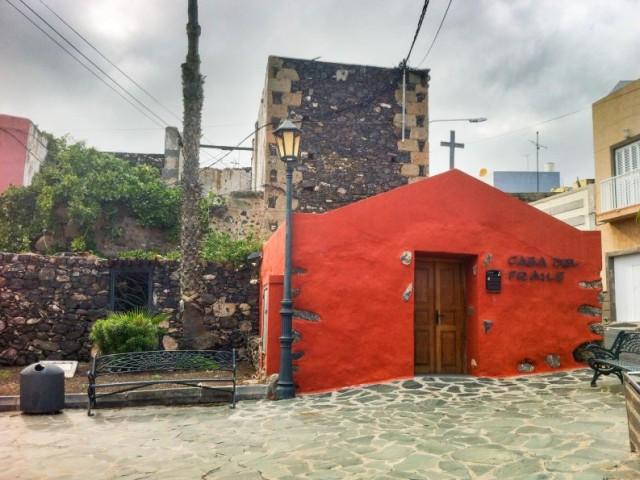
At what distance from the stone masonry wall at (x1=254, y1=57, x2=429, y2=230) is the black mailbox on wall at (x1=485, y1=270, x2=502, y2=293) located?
4.97m

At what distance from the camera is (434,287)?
30.4ft

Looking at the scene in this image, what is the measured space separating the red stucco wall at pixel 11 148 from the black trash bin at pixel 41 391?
12.1 metres

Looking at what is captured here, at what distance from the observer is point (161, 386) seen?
28.4ft

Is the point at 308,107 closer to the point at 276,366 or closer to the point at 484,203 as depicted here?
the point at 484,203

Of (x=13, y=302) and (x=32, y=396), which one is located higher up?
(x=13, y=302)

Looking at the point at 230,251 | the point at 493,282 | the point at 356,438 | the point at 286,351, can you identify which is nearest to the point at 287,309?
the point at 286,351

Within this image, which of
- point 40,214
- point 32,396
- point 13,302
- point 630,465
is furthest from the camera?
point 40,214

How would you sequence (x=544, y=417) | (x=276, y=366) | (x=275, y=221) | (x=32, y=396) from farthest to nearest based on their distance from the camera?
1. (x=275, y=221)
2. (x=276, y=366)
3. (x=32, y=396)
4. (x=544, y=417)

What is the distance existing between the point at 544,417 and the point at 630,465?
1839 millimetres

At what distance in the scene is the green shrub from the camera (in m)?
9.66

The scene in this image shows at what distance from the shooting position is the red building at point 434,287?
8.54 meters

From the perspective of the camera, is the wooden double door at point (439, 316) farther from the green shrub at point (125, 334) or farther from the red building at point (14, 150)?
the red building at point (14, 150)

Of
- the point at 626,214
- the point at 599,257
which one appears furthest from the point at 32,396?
the point at 626,214

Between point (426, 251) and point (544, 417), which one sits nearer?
point (544, 417)
